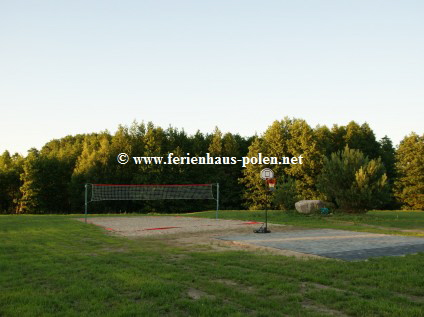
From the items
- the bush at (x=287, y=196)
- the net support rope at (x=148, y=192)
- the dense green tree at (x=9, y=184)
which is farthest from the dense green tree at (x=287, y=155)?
the dense green tree at (x=9, y=184)

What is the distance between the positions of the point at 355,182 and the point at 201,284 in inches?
648

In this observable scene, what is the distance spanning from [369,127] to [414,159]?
22.4 ft

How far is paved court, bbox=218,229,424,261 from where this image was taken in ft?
30.7

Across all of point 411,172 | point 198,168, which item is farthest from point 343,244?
point 411,172

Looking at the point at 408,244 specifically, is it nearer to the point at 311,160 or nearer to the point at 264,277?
the point at 264,277

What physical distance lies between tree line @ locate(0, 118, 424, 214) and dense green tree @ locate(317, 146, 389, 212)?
2092cm

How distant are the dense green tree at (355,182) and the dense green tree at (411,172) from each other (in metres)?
30.8

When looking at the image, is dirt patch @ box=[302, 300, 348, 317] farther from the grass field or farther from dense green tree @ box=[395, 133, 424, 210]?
dense green tree @ box=[395, 133, 424, 210]

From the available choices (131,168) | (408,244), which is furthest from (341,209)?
(131,168)

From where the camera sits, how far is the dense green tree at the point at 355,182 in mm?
20422

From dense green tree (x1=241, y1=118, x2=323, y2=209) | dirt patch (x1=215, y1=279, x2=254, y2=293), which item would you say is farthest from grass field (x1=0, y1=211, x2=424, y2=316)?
dense green tree (x1=241, y1=118, x2=323, y2=209)

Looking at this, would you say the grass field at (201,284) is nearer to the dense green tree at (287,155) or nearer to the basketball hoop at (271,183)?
the basketball hoop at (271,183)

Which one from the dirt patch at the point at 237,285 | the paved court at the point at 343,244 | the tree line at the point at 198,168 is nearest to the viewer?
the dirt patch at the point at 237,285

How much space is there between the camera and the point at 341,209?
22094 millimetres
